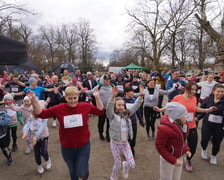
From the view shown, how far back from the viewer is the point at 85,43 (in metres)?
37.6

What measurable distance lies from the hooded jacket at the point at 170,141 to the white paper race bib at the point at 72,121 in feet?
3.50

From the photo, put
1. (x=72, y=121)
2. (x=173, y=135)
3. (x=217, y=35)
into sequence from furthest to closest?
(x=217, y=35), (x=72, y=121), (x=173, y=135)

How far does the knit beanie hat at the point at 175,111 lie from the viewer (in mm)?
1889

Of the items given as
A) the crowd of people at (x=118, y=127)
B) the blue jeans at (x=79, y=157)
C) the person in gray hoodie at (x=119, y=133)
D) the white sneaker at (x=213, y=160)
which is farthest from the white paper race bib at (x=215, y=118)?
the blue jeans at (x=79, y=157)

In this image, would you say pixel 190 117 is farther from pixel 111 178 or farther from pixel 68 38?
pixel 68 38

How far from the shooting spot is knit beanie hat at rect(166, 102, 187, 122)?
1.89 metres

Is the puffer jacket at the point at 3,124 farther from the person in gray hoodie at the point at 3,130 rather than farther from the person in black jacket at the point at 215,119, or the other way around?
the person in black jacket at the point at 215,119

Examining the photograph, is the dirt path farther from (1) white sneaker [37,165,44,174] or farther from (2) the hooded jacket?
(2) the hooded jacket

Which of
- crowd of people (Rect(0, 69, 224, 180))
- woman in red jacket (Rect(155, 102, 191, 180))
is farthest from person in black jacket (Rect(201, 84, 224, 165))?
woman in red jacket (Rect(155, 102, 191, 180))

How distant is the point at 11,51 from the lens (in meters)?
1.95

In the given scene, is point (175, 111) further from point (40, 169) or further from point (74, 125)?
point (40, 169)

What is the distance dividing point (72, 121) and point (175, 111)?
136 cm

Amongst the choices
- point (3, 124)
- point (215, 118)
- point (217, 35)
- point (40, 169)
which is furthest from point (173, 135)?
point (217, 35)

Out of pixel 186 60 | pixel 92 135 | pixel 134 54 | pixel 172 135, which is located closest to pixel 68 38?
pixel 134 54
